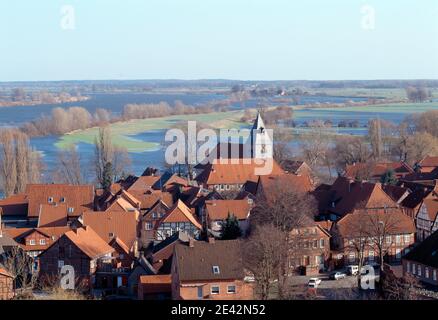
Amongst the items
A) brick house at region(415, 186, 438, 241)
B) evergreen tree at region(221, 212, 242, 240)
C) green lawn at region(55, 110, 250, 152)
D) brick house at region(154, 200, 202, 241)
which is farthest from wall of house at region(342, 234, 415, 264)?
green lawn at region(55, 110, 250, 152)

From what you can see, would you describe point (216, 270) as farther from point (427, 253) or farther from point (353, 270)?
point (353, 270)

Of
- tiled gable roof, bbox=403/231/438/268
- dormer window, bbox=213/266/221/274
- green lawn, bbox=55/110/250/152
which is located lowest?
green lawn, bbox=55/110/250/152

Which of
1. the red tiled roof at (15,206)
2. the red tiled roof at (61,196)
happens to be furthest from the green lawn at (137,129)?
the red tiled roof at (61,196)

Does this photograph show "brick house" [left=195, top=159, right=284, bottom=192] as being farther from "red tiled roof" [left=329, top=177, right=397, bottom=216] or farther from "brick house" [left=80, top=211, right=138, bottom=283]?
"brick house" [left=80, top=211, right=138, bottom=283]

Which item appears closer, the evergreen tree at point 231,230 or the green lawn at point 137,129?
the evergreen tree at point 231,230

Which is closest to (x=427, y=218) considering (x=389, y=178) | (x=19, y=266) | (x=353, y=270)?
(x=353, y=270)

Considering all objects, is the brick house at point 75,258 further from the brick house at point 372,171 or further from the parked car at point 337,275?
the brick house at point 372,171
